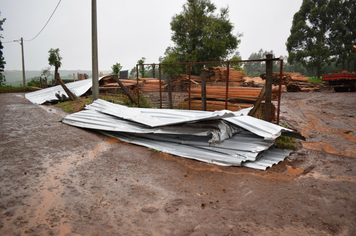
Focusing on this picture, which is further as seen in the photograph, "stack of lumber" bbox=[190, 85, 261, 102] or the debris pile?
the debris pile

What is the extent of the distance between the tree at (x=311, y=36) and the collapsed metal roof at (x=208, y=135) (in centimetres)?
3739

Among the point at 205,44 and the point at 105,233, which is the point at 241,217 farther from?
the point at 205,44

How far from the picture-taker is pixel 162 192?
3.71 meters

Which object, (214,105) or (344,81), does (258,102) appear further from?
(344,81)

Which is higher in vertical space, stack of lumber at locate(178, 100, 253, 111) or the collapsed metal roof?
stack of lumber at locate(178, 100, 253, 111)

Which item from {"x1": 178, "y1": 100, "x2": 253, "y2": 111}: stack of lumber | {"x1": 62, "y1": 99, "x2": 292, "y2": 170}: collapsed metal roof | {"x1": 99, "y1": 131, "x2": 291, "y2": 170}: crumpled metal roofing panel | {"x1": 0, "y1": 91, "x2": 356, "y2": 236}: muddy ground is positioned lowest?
{"x1": 0, "y1": 91, "x2": 356, "y2": 236}: muddy ground

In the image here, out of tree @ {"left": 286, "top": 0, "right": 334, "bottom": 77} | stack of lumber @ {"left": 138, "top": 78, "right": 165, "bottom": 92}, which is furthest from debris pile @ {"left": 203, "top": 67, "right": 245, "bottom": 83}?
tree @ {"left": 286, "top": 0, "right": 334, "bottom": 77}

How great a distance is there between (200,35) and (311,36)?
20587 mm

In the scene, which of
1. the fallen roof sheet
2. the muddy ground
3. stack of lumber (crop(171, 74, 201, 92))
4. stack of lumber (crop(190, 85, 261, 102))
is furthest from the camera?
stack of lumber (crop(171, 74, 201, 92))

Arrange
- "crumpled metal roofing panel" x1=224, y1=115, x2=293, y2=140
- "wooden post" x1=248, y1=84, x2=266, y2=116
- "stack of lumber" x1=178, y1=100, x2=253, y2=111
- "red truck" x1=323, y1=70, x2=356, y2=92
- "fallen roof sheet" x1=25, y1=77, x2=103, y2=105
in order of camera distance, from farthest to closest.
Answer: "red truck" x1=323, y1=70, x2=356, y2=92 → "fallen roof sheet" x1=25, y1=77, x2=103, y2=105 → "stack of lumber" x1=178, y1=100, x2=253, y2=111 → "wooden post" x1=248, y1=84, x2=266, y2=116 → "crumpled metal roofing panel" x1=224, y1=115, x2=293, y2=140

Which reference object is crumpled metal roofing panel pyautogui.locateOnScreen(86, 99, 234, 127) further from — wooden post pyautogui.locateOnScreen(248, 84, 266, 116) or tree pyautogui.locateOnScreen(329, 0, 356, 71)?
tree pyautogui.locateOnScreen(329, 0, 356, 71)

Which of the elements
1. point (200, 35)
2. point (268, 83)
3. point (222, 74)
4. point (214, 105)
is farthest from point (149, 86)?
point (200, 35)

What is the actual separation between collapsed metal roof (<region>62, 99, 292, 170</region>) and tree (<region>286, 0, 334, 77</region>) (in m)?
37.4

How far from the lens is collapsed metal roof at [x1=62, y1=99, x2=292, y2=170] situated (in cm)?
496
